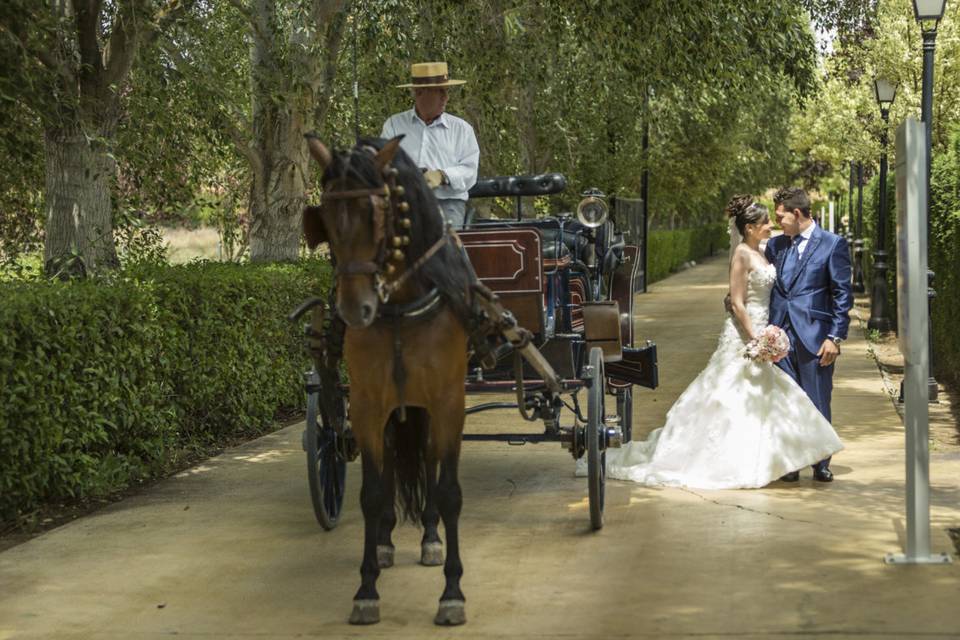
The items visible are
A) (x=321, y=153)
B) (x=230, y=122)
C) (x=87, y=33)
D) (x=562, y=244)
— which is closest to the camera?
(x=321, y=153)

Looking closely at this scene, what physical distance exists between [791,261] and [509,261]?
101 inches

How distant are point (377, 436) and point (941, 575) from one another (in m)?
2.81

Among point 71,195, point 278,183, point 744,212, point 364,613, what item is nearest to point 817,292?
point 744,212

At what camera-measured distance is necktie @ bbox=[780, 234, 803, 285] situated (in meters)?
9.34

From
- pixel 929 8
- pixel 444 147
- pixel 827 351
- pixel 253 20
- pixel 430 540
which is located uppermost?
pixel 253 20

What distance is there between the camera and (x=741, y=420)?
9.16 metres

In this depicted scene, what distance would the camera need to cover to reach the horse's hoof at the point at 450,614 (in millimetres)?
5887

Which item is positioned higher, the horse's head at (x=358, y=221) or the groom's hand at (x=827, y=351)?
the horse's head at (x=358, y=221)

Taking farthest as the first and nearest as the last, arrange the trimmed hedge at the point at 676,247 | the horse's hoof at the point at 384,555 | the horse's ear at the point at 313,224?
the trimmed hedge at the point at 676,247
the horse's hoof at the point at 384,555
the horse's ear at the point at 313,224

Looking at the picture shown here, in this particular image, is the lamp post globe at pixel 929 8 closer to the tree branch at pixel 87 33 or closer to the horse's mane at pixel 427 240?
the tree branch at pixel 87 33

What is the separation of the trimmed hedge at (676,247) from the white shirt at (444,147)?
31.2m

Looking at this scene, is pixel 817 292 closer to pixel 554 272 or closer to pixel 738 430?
pixel 738 430

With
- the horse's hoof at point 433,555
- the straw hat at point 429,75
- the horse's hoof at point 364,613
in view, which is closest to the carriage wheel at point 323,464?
the horse's hoof at point 433,555

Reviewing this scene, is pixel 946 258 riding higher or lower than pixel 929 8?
lower
